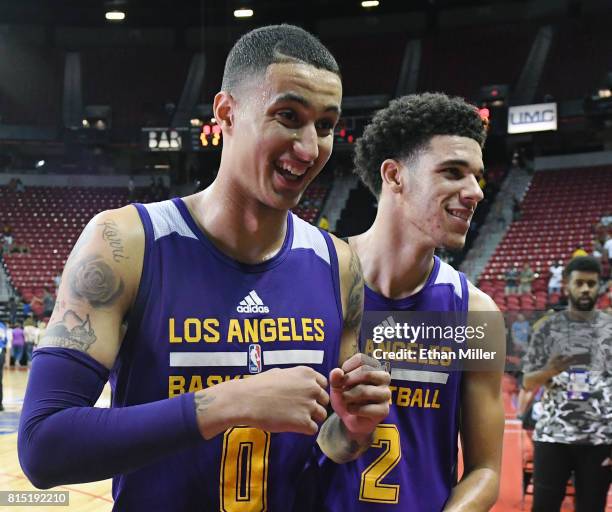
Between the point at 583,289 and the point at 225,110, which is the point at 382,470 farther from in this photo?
the point at 583,289

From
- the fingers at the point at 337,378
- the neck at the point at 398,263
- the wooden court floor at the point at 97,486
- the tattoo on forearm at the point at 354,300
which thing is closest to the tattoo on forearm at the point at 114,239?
the fingers at the point at 337,378

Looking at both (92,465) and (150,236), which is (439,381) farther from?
(92,465)

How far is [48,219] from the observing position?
20516mm

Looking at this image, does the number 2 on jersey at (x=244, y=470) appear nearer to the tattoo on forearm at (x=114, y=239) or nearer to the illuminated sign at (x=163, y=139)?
the tattoo on forearm at (x=114, y=239)

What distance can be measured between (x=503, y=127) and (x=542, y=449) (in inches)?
578

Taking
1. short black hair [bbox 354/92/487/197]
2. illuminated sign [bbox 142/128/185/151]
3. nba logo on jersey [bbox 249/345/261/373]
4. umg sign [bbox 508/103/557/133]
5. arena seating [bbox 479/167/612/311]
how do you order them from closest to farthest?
nba logo on jersey [bbox 249/345/261/373] → short black hair [bbox 354/92/487/197] → arena seating [bbox 479/167/612/311] → umg sign [bbox 508/103/557/133] → illuminated sign [bbox 142/128/185/151]

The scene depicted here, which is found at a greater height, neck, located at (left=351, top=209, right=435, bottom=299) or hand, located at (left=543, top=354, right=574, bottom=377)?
neck, located at (left=351, top=209, right=435, bottom=299)

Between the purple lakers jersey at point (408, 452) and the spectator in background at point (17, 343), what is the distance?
14.5 metres

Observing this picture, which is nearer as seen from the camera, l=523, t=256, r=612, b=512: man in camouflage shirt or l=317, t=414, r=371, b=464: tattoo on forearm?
l=317, t=414, r=371, b=464: tattoo on forearm

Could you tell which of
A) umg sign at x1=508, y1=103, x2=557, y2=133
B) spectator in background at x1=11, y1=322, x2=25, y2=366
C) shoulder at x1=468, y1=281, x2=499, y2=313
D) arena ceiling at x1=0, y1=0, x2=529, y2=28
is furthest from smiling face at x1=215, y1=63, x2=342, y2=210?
arena ceiling at x1=0, y1=0, x2=529, y2=28

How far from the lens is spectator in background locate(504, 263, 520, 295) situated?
1290 centimetres

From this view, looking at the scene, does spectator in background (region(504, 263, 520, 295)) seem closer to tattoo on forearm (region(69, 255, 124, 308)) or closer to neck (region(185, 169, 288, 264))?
neck (region(185, 169, 288, 264))

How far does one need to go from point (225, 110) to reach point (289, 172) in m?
0.26

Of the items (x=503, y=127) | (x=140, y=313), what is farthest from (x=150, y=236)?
(x=503, y=127)
